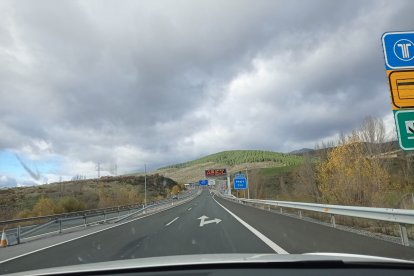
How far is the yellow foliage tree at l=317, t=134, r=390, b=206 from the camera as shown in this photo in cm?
2516

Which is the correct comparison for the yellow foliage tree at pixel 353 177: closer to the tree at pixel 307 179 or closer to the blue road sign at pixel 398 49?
the tree at pixel 307 179

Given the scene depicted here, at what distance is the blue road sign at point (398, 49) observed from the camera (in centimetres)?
1018

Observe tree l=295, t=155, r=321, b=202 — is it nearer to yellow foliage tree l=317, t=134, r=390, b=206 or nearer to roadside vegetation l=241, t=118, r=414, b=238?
roadside vegetation l=241, t=118, r=414, b=238

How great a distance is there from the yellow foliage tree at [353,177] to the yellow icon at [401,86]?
43.2 ft

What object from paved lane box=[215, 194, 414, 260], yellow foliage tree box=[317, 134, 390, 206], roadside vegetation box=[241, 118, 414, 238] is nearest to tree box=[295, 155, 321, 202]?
roadside vegetation box=[241, 118, 414, 238]

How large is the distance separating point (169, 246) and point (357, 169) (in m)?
21.4

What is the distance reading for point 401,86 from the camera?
10.3 metres

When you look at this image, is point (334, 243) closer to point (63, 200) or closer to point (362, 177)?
point (362, 177)

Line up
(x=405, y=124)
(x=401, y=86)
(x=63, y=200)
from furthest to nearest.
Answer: (x=63, y=200)
(x=401, y=86)
(x=405, y=124)

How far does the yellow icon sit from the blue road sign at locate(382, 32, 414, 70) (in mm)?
181

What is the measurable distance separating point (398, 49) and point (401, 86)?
37.9 inches

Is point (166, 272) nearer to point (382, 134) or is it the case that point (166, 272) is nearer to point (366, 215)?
point (366, 215)

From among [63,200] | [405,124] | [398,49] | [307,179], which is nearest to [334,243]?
[405,124]

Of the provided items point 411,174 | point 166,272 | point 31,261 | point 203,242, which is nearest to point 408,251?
point 203,242
